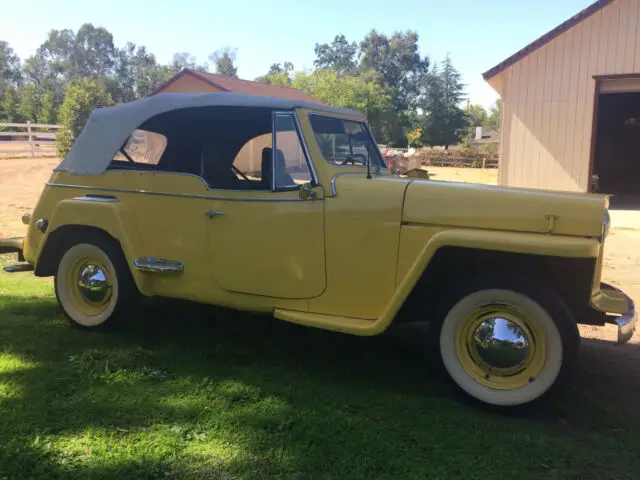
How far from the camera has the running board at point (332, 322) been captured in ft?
10.7

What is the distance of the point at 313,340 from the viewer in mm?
4270

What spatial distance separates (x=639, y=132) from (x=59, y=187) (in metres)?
19.6

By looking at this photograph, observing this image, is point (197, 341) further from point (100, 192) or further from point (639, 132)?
point (639, 132)

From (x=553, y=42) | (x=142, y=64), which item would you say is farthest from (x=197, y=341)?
(x=142, y=64)

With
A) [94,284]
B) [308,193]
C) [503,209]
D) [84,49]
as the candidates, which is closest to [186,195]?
[308,193]

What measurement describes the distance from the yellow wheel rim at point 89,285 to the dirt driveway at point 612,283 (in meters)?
3.56

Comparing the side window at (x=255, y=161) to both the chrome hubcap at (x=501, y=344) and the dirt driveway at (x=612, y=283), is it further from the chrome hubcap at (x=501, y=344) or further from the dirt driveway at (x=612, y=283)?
the dirt driveway at (x=612, y=283)

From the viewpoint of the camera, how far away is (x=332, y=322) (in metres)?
3.38

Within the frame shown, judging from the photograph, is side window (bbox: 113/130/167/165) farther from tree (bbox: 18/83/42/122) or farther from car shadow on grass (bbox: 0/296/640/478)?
tree (bbox: 18/83/42/122)

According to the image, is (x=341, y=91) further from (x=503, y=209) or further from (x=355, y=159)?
(x=503, y=209)

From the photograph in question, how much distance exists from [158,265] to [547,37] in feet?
39.7

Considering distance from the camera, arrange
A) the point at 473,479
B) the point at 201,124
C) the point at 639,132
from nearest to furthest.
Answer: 1. the point at 473,479
2. the point at 201,124
3. the point at 639,132

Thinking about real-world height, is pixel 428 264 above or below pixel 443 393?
above

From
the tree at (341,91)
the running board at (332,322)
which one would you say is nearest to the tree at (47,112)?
the tree at (341,91)
